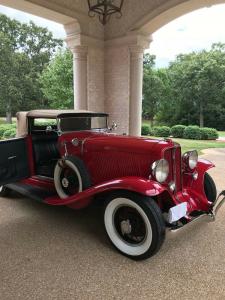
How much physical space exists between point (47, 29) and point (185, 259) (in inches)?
469

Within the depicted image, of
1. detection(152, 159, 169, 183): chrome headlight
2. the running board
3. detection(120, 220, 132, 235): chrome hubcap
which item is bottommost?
detection(120, 220, 132, 235): chrome hubcap

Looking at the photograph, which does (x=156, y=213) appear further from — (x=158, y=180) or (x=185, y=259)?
(x=185, y=259)

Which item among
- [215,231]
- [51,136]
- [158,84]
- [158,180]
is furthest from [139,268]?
[158,84]

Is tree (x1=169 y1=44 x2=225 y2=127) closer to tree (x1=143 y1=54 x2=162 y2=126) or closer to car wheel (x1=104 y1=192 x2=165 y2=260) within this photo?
tree (x1=143 y1=54 x2=162 y2=126)

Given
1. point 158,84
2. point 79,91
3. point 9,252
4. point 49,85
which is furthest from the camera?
point 158,84

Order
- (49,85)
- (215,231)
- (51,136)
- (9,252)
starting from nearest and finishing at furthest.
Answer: (9,252) → (215,231) → (51,136) → (49,85)

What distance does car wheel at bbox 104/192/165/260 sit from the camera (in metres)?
2.13

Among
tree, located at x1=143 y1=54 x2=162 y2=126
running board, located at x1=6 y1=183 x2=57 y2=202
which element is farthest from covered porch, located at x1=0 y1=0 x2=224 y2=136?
tree, located at x1=143 y1=54 x2=162 y2=126

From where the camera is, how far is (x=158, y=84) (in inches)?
677

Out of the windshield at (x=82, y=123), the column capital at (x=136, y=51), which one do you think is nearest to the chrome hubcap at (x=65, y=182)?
the windshield at (x=82, y=123)

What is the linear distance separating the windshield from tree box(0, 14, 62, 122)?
19.7 feet

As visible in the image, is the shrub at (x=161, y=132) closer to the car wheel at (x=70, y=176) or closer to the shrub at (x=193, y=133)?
the shrub at (x=193, y=133)

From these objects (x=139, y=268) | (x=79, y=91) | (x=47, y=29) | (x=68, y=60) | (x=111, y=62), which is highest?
(x=47, y=29)

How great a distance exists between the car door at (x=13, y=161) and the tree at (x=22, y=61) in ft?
19.8
